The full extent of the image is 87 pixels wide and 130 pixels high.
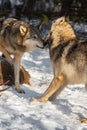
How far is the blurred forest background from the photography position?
13328mm

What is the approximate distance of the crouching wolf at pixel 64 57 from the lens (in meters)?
5.79

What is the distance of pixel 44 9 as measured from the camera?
56.3 ft

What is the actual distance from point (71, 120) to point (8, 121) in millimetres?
1000

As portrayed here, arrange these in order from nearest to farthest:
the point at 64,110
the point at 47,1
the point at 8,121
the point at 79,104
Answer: the point at 8,121, the point at 64,110, the point at 79,104, the point at 47,1

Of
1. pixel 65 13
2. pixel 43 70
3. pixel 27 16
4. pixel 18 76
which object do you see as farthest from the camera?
pixel 27 16

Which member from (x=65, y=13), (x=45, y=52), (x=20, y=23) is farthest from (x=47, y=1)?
(x=20, y=23)

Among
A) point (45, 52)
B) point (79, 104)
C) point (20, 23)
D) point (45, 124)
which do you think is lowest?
point (45, 52)

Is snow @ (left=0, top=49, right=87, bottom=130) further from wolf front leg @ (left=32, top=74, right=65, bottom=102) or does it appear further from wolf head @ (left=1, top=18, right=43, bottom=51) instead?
wolf head @ (left=1, top=18, right=43, bottom=51)

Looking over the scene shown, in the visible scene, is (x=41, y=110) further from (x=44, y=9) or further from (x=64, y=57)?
(x=44, y=9)

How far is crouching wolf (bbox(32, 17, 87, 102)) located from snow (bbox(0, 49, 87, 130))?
0.32 metres

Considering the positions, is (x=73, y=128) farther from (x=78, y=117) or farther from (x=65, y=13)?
(x=65, y=13)

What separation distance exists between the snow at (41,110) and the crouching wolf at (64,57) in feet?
1.04

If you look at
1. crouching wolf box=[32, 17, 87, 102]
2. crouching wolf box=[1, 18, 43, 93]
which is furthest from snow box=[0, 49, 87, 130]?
crouching wolf box=[1, 18, 43, 93]

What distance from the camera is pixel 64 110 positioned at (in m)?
6.10
